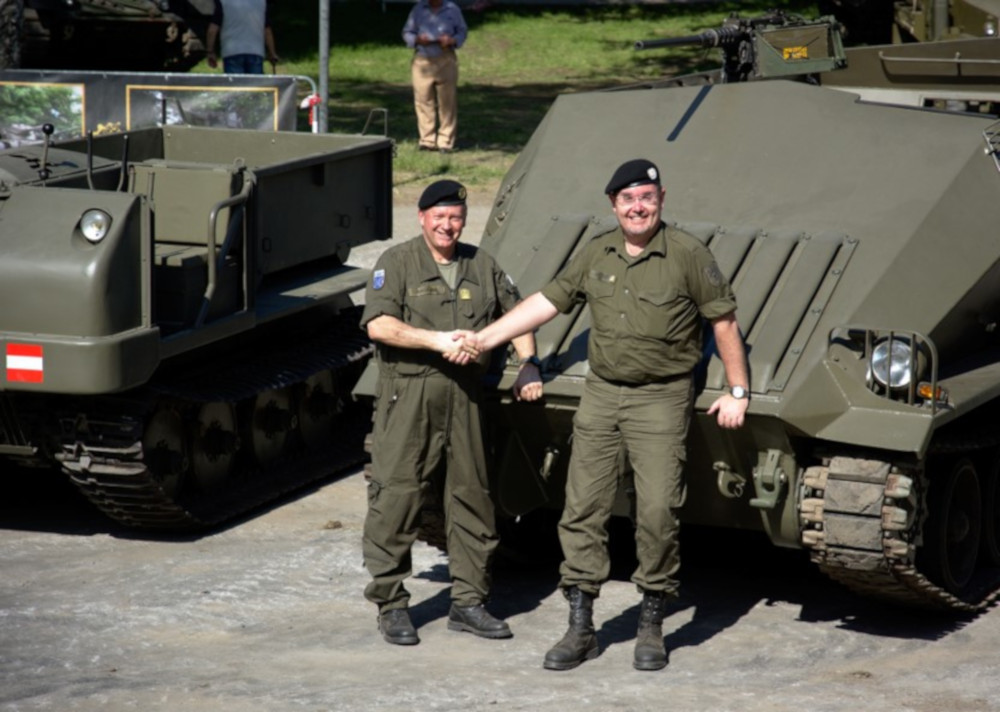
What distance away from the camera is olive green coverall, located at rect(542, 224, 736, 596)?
23.2 ft

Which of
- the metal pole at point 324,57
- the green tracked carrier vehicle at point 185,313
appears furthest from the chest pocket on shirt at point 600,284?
the metal pole at point 324,57

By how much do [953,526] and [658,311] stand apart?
1.79 m

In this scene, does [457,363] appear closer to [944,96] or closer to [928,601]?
[928,601]

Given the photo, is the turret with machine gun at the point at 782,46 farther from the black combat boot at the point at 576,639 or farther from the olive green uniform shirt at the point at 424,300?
the black combat boot at the point at 576,639

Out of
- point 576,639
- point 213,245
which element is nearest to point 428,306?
point 576,639

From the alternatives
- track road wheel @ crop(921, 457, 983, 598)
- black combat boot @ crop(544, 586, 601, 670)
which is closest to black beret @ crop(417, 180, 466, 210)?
black combat boot @ crop(544, 586, 601, 670)

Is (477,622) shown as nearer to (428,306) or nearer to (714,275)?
(428,306)

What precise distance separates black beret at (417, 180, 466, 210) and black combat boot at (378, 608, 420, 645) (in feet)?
5.23

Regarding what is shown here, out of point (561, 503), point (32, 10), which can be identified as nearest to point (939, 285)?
point (561, 503)

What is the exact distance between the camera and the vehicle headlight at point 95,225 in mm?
8297

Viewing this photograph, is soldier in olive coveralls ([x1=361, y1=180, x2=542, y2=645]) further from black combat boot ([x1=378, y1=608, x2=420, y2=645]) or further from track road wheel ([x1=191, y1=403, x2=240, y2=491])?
track road wheel ([x1=191, y1=403, x2=240, y2=491])

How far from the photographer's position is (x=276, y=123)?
1320 centimetres

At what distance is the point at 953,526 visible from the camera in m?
7.94

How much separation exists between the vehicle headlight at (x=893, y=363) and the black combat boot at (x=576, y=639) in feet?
4.51
